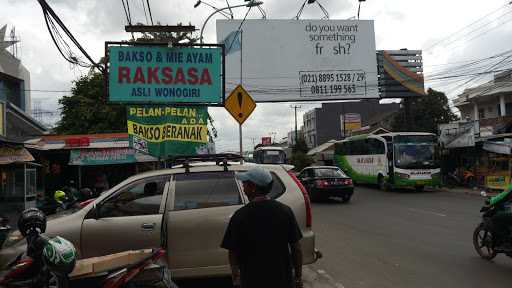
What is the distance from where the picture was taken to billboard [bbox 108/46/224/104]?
35.8 ft

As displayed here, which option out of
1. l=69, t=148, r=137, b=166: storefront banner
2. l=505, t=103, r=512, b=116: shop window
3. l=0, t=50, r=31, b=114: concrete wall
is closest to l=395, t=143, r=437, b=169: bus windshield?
l=69, t=148, r=137, b=166: storefront banner

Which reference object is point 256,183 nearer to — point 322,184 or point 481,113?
point 322,184

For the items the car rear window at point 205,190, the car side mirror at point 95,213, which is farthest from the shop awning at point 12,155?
the car rear window at point 205,190

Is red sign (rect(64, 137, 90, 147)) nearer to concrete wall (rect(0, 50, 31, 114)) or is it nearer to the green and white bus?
concrete wall (rect(0, 50, 31, 114))

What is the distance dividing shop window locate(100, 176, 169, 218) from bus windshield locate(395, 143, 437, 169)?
68.4 ft

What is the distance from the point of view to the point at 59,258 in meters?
3.97

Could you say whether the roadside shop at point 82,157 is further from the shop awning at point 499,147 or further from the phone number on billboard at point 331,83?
the shop awning at point 499,147

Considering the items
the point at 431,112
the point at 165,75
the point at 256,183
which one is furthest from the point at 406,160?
the point at 431,112

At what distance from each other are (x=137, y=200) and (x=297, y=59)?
79.7 ft

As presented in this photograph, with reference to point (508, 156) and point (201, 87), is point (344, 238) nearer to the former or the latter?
point (201, 87)

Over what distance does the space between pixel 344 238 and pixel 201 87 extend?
473 centimetres

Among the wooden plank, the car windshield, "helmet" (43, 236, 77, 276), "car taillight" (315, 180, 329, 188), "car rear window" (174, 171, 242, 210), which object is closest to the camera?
"helmet" (43, 236, 77, 276)

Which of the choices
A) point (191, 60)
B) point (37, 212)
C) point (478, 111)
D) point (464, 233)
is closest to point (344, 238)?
point (464, 233)

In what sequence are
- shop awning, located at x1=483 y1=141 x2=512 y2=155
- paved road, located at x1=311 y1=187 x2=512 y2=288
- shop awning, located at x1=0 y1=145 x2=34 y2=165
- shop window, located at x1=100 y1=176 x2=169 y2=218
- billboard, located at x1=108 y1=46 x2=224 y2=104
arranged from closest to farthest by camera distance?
1. shop window, located at x1=100 y1=176 x2=169 y2=218
2. paved road, located at x1=311 y1=187 x2=512 y2=288
3. billboard, located at x1=108 y1=46 x2=224 y2=104
4. shop awning, located at x1=0 y1=145 x2=34 y2=165
5. shop awning, located at x1=483 y1=141 x2=512 y2=155
